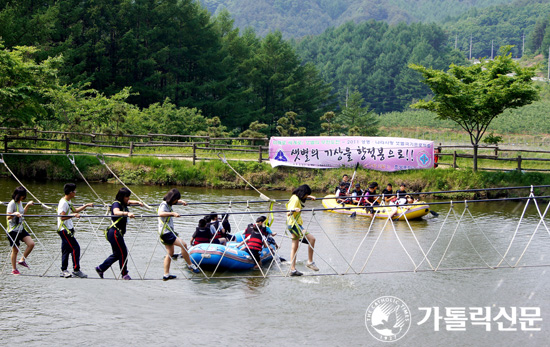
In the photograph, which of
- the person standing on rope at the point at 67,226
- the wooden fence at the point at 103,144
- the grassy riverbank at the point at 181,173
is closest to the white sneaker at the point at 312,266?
the person standing on rope at the point at 67,226

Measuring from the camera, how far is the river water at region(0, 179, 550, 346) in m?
8.92

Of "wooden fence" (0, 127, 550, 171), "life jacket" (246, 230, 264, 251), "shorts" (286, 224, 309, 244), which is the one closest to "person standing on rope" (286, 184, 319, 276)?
"shorts" (286, 224, 309, 244)

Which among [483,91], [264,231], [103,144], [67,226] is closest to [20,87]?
[103,144]

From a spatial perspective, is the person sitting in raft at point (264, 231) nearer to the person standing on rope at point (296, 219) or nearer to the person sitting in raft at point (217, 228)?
the person sitting in raft at point (217, 228)

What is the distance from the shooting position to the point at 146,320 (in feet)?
30.8

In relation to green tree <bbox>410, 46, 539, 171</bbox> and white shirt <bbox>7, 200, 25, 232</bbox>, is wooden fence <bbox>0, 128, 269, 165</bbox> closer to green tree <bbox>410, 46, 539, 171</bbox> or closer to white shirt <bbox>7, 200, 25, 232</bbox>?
green tree <bbox>410, 46, 539, 171</bbox>

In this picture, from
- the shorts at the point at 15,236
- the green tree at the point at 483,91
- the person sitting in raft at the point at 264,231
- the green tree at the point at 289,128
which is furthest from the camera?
the green tree at the point at 289,128

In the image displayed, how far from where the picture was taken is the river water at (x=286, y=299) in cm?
892

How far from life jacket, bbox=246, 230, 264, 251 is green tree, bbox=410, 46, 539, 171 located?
14055mm

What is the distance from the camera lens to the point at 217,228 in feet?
43.4

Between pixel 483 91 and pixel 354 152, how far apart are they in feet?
18.8

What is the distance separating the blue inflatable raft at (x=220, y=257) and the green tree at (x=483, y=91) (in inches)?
566

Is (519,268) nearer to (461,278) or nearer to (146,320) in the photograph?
(461,278)

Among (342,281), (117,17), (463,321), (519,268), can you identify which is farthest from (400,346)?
(117,17)
